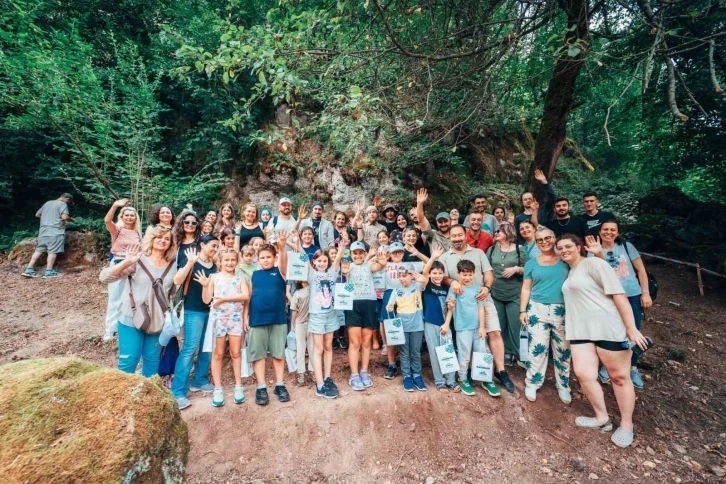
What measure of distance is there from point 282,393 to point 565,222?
4.88m

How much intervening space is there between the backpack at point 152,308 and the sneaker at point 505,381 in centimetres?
446

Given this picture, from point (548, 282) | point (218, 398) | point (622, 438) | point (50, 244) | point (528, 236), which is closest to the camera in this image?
point (622, 438)

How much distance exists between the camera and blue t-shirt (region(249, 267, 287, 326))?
404 centimetres

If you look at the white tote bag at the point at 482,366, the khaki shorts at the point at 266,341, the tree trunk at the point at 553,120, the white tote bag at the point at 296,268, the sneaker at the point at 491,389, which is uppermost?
the tree trunk at the point at 553,120

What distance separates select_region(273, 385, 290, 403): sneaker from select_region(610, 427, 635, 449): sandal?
3957 mm

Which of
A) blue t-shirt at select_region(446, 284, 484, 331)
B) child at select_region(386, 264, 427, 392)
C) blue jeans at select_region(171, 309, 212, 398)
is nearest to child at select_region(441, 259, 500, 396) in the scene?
blue t-shirt at select_region(446, 284, 484, 331)

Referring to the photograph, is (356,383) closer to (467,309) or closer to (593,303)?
(467,309)

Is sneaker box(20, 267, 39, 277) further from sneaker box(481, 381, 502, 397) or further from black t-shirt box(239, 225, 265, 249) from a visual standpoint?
sneaker box(481, 381, 502, 397)

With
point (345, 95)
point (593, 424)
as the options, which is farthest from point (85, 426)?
point (593, 424)

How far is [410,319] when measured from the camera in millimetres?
4352

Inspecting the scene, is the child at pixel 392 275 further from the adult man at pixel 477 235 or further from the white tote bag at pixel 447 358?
the adult man at pixel 477 235

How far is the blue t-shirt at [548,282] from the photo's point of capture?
13.3ft

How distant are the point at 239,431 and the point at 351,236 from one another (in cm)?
356

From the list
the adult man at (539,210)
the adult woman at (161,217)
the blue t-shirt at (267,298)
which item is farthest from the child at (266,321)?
the adult man at (539,210)
